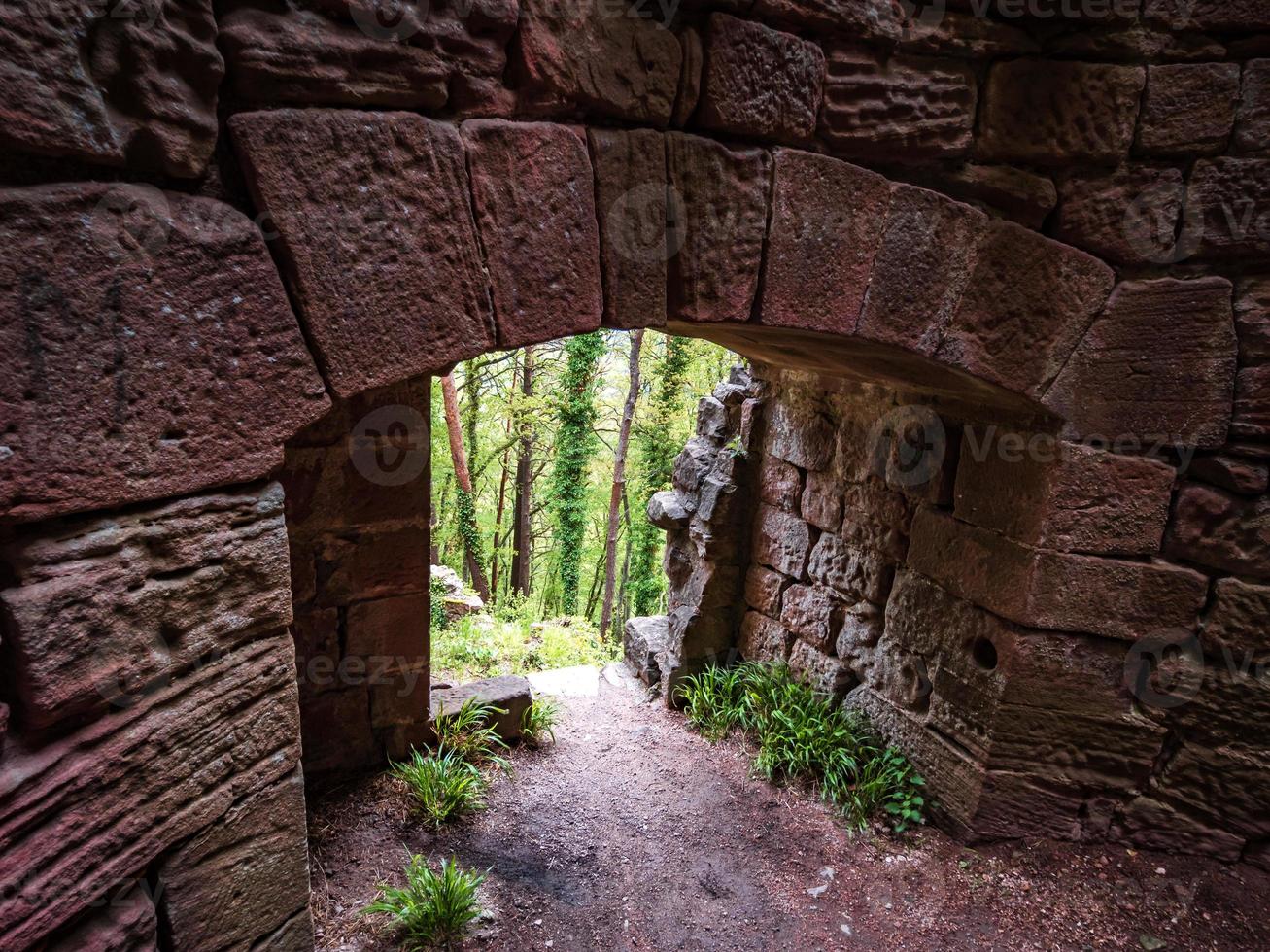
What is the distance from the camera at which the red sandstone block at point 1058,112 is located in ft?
7.72

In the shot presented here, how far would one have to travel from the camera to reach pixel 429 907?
261cm

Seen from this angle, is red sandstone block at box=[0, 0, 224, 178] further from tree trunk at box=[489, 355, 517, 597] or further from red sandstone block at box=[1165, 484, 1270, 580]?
tree trunk at box=[489, 355, 517, 597]

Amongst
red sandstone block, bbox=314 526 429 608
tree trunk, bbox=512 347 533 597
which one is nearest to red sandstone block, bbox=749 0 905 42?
red sandstone block, bbox=314 526 429 608

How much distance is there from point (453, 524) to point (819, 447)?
1109 centimetres

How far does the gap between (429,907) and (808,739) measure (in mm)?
2079

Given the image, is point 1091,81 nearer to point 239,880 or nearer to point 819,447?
point 819,447

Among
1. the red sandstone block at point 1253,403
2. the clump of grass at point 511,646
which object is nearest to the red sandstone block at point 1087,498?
the red sandstone block at point 1253,403

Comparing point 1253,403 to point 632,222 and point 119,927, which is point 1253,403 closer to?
point 632,222

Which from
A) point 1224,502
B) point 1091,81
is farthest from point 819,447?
point 1091,81

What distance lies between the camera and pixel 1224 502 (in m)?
2.64

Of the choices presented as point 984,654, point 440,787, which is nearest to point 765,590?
point 984,654

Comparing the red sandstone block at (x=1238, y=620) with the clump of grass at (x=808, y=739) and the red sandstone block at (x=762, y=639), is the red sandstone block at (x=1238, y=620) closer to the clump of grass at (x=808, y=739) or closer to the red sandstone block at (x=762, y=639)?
the clump of grass at (x=808, y=739)

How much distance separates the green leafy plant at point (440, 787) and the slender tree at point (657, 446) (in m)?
7.13

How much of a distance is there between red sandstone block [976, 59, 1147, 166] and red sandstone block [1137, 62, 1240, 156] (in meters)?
0.06
